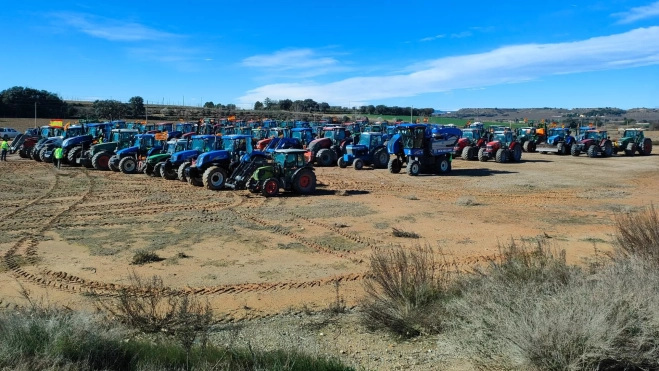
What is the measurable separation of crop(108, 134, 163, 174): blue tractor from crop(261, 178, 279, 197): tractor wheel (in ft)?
28.4

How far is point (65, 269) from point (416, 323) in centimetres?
604

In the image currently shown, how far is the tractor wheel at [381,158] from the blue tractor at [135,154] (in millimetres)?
10073

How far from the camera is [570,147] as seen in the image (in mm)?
33594

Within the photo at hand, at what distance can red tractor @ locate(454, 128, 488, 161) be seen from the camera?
2903cm

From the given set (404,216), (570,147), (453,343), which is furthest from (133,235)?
(570,147)

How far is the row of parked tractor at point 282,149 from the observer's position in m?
16.9

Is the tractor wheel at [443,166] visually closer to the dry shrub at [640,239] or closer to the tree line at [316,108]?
the dry shrub at [640,239]

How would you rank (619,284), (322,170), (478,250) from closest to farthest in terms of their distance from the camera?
(619,284)
(478,250)
(322,170)

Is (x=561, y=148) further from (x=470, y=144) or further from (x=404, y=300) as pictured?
(x=404, y=300)

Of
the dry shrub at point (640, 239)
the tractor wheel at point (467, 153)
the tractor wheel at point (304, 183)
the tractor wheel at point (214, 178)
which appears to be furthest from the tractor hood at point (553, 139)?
the dry shrub at point (640, 239)

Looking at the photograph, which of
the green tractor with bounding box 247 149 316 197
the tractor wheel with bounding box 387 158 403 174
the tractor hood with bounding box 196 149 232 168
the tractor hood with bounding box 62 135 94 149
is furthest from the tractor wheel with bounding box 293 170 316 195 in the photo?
the tractor hood with bounding box 62 135 94 149

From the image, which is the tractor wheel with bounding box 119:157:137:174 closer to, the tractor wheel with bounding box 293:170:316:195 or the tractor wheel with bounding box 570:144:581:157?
the tractor wheel with bounding box 293:170:316:195

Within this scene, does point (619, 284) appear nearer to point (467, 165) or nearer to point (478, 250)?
point (478, 250)

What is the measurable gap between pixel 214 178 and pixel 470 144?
17.7 meters
